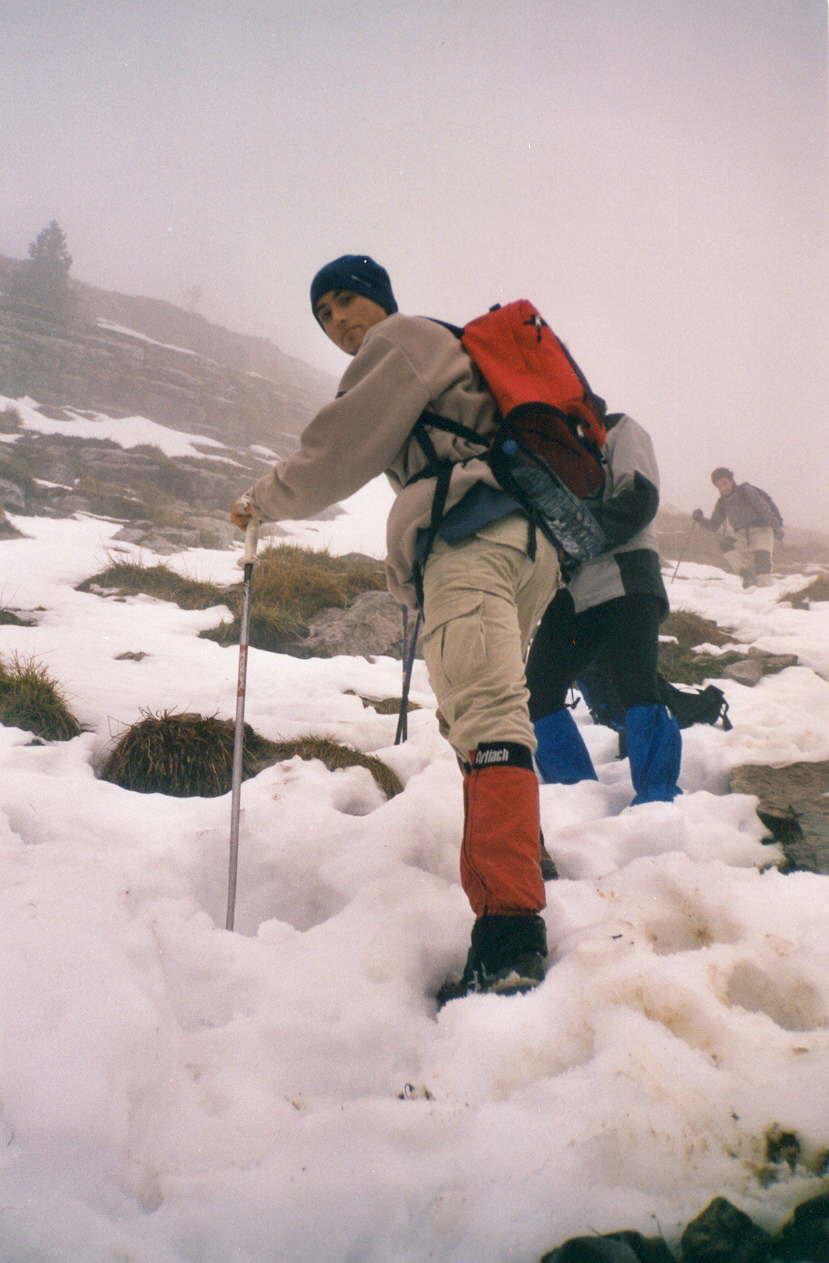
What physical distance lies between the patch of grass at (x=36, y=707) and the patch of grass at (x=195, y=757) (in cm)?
45

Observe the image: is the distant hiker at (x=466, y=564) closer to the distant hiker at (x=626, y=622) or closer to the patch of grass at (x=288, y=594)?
the distant hiker at (x=626, y=622)

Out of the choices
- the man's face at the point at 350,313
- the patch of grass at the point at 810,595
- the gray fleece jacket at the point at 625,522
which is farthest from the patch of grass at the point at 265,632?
the patch of grass at the point at 810,595

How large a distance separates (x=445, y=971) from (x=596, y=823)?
3.39ft

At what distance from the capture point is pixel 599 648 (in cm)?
291

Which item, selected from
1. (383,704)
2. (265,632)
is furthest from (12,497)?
(383,704)

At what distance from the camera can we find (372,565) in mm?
11047

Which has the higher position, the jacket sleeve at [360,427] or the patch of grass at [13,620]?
the jacket sleeve at [360,427]

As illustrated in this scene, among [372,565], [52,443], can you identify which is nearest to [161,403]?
[52,443]

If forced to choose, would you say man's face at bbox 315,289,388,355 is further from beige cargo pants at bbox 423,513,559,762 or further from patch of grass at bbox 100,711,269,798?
patch of grass at bbox 100,711,269,798

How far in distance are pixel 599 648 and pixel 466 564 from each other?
134cm

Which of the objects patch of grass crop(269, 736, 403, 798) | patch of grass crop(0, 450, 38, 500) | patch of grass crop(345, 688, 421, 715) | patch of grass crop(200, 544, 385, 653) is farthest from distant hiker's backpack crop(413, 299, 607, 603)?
patch of grass crop(0, 450, 38, 500)

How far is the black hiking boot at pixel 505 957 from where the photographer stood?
4.75 ft

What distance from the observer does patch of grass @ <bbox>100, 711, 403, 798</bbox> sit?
10.3 ft

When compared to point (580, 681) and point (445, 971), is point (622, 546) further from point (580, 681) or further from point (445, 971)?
point (445, 971)
